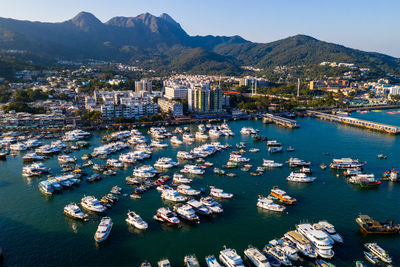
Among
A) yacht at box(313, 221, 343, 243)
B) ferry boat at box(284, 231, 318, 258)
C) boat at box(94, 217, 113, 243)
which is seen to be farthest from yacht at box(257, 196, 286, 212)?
boat at box(94, 217, 113, 243)

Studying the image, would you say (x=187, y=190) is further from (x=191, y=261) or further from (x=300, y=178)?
(x=300, y=178)

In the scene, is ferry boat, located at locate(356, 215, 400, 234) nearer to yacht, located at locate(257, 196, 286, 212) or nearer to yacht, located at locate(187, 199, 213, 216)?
yacht, located at locate(257, 196, 286, 212)

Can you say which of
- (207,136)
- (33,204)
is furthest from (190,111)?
(33,204)

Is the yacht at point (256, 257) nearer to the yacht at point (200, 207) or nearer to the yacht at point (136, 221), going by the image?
the yacht at point (200, 207)

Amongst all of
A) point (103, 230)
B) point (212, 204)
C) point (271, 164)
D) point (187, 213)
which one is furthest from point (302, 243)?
point (271, 164)

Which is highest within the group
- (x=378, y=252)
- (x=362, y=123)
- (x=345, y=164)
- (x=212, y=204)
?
(x=362, y=123)

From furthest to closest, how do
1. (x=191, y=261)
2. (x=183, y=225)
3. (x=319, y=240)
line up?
1. (x=183, y=225)
2. (x=319, y=240)
3. (x=191, y=261)
